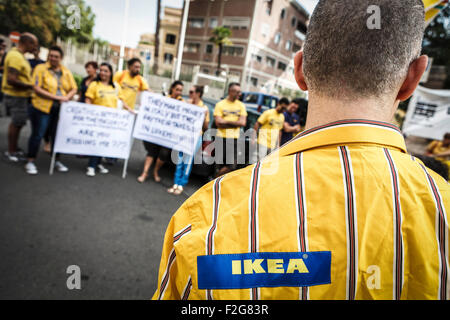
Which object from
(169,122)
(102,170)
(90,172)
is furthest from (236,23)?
(90,172)

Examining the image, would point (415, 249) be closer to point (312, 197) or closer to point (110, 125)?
point (312, 197)

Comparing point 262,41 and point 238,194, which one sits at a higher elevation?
point 262,41

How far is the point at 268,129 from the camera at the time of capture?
5520mm

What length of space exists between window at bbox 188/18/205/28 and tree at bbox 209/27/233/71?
2.61m

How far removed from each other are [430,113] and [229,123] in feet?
23.5

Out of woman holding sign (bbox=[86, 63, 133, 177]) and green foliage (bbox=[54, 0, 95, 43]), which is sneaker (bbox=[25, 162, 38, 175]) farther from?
green foliage (bbox=[54, 0, 95, 43])

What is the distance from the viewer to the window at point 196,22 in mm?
33688

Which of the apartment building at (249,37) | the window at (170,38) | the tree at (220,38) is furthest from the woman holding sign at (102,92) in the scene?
the window at (170,38)

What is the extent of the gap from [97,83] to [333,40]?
16.3ft

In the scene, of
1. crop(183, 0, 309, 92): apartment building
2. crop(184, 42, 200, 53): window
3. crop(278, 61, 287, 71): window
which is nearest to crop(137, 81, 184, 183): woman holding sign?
crop(183, 0, 309, 92): apartment building

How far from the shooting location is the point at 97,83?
192 inches

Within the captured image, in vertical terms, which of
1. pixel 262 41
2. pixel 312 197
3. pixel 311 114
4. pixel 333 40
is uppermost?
pixel 262 41

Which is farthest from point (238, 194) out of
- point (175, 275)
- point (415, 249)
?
point (415, 249)
